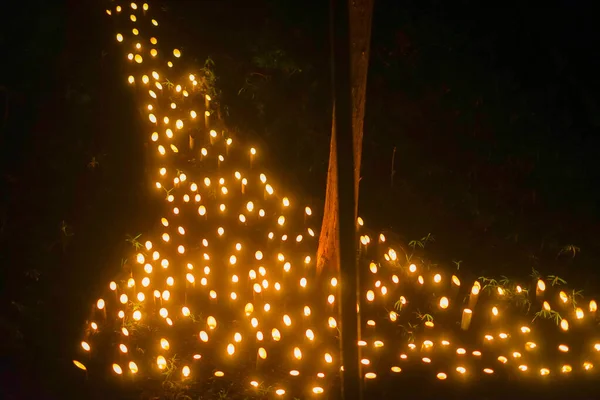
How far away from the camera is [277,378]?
3350 millimetres

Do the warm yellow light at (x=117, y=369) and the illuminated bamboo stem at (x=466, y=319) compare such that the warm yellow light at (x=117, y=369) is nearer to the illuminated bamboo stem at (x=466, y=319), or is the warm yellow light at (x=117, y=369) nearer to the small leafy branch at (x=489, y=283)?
the illuminated bamboo stem at (x=466, y=319)

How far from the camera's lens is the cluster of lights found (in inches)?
137

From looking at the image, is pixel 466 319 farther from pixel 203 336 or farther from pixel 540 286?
pixel 203 336

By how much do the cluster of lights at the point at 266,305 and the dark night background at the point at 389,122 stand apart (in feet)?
1.27

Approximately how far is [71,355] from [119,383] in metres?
0.40

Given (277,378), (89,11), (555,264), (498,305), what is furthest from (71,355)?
(555,264)

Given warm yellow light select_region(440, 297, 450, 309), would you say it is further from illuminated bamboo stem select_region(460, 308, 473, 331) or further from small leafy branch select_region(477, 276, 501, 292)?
small leafy branch select_region(477, 276, 501, 292)

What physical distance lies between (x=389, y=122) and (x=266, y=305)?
2.66m

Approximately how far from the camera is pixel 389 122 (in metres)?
5.64

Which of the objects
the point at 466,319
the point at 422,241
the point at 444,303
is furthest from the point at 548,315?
the point at 422,241

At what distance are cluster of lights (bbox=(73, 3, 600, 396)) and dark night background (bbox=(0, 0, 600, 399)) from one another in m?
0.39

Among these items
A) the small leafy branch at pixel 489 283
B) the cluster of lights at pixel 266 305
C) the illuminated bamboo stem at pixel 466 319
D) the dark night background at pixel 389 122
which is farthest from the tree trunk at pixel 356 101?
the small leafy branch at pixel 489 283

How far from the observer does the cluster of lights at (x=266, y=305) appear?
347 centimetres

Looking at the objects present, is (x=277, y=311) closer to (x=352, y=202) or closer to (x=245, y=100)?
(x=352, y=202)
